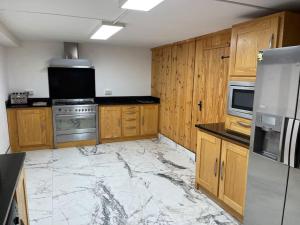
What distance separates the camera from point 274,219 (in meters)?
1.92

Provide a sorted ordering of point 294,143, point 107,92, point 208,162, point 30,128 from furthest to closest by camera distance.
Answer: point 107,92 → point 30,128 → point 208,162 → point 294,143

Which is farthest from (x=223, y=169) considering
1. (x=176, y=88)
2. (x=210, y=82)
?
(x=176, y=88)

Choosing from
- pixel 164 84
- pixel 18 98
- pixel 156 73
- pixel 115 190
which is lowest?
pixel 115 190

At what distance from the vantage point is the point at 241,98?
2518mm

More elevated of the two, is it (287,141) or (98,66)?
(98,66)

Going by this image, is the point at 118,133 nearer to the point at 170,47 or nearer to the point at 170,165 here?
the point at 170,165

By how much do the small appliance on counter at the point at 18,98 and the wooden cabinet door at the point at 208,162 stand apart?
3612mm

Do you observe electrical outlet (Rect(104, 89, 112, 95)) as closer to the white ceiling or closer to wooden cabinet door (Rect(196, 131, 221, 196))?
the white ceiling

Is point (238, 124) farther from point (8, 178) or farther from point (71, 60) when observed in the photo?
point (71, 60)

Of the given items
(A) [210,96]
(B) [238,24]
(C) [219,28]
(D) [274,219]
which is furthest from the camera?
(A) [210,96]

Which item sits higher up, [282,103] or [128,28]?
[128,28]

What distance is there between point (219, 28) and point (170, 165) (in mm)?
2261

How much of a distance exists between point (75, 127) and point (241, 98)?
136 inches

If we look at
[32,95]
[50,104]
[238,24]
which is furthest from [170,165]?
[32,95]
